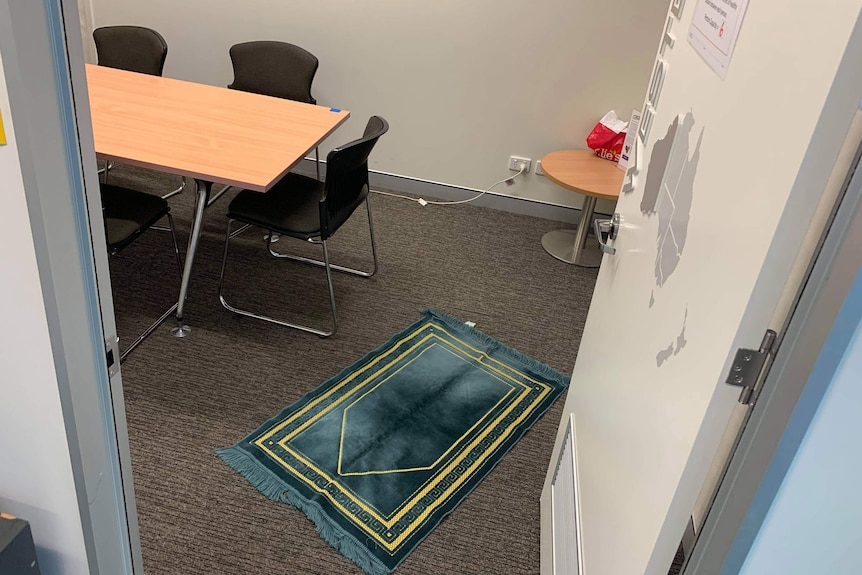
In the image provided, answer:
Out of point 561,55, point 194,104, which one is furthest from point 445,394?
point 561,55

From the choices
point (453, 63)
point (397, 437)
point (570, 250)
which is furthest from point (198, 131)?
point (570, 250)

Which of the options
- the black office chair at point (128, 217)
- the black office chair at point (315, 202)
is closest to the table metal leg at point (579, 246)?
the black office chair at point (315, 202)

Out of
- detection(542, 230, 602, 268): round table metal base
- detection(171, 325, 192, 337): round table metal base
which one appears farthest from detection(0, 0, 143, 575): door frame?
detection(542, 230, 602, 268): round table metal base

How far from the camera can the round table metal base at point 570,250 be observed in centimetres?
362

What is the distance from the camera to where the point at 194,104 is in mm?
2990

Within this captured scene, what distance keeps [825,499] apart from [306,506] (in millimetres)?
1528

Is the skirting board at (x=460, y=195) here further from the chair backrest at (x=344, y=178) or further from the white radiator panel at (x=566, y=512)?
the white radiator panel at (x=566, y=512)

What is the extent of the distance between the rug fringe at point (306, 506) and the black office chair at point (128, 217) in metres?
0.71

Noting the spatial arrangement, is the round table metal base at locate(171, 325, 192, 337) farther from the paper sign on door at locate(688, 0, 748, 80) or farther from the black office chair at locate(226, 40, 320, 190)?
the paper sign on door at locate(688, 0, 748, 80)

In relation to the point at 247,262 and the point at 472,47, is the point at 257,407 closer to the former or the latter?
the point at 247,262

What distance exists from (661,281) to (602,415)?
421mm

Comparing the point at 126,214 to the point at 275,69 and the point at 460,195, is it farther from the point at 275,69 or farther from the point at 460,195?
the point at 460,195

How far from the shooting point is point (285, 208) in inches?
112

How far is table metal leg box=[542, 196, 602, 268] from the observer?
11.8ft
